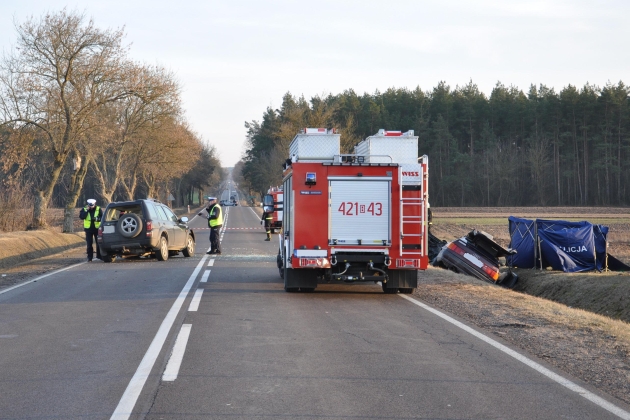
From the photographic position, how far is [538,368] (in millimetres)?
7457

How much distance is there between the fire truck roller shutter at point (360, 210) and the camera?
44.3 ft

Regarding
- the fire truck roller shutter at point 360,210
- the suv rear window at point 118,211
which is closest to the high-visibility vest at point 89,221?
the suv rear window at point 118,211

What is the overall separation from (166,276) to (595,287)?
38.4 feet

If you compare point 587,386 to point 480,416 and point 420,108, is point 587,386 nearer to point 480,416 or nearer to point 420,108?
point 480,416

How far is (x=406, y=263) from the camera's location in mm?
13328

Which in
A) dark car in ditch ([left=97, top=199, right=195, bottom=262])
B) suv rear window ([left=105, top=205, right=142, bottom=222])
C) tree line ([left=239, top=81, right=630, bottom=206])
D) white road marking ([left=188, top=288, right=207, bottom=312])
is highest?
tree line ([left=239, top=81, right=630, bottom=206])

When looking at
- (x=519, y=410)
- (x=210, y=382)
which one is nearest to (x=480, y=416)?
(x=519, y=410)

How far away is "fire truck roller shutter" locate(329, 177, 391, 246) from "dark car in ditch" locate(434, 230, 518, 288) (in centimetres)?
907

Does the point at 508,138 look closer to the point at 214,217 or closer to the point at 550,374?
the point at 214,217

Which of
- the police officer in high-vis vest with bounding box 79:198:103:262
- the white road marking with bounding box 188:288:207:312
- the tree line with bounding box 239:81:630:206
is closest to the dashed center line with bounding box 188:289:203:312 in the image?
the white road marking with bounding box 188:288:207:312

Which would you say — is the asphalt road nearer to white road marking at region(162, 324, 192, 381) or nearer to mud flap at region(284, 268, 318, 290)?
white road marking at region(162, 324, 192, 381)

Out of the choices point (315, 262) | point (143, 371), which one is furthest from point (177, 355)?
point (315, 262)

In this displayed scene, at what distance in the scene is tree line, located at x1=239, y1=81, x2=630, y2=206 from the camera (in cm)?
8744

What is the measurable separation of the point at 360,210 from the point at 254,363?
637 cm
